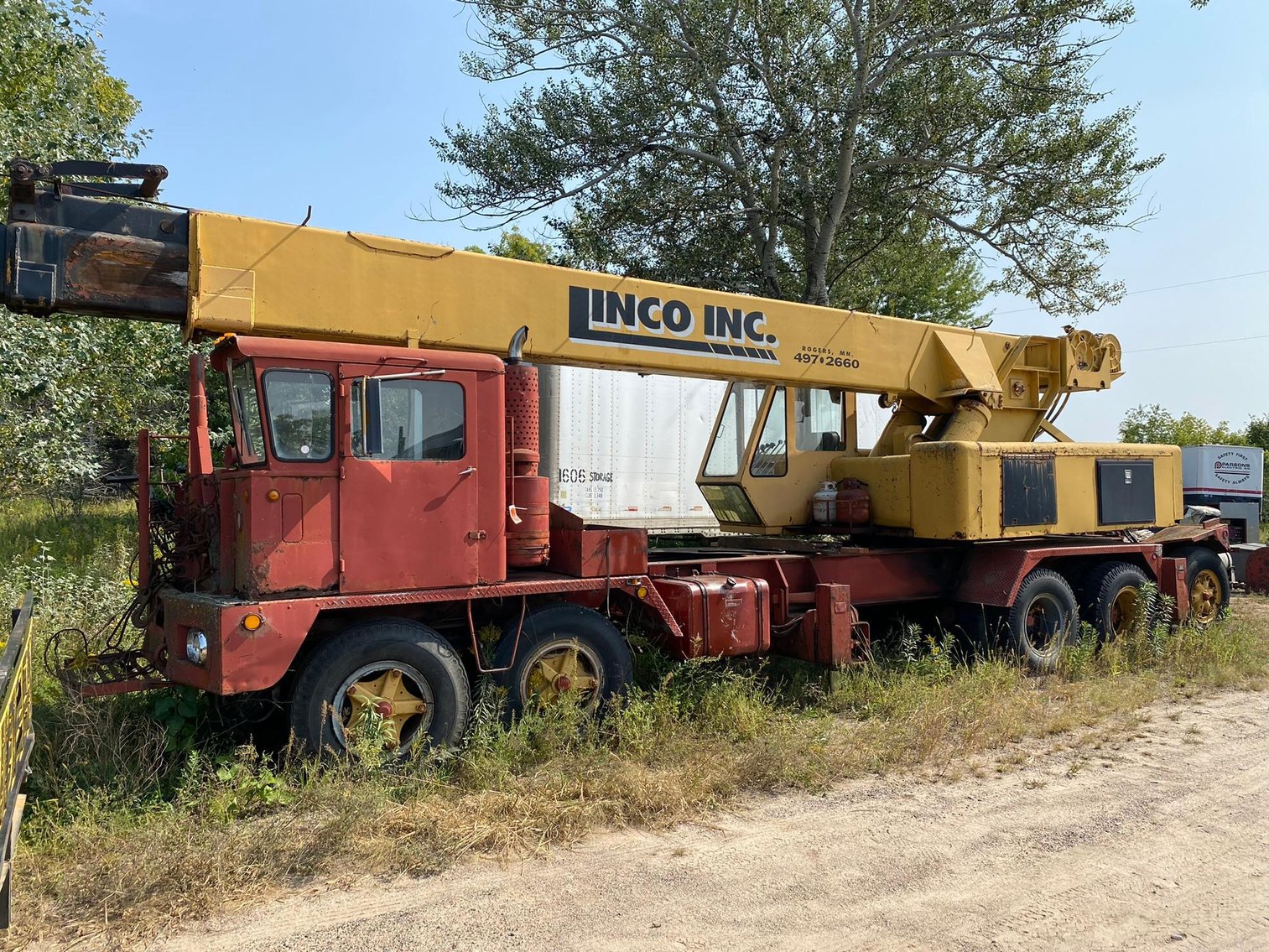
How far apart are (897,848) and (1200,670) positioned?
5747 millimetres

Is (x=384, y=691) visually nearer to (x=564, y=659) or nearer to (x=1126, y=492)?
(x=564, y=659)

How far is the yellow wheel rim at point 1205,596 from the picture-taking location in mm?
11472

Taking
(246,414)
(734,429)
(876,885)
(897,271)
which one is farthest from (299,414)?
(897,271)

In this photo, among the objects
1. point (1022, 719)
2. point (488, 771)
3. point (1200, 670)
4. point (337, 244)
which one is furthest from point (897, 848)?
point (1200, 670)

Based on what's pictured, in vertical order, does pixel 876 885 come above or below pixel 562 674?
below

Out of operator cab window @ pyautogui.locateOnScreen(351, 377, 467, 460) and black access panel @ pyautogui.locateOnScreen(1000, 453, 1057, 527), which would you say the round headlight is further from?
black access panel @ pyautogui.locateOnScreen(1000, 453, 1057, 527)

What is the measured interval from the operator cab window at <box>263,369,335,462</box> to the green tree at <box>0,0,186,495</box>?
498 centimetres

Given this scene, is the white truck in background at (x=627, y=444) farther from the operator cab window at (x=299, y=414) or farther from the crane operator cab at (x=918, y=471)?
the operator cab window at (x=299, y=414)

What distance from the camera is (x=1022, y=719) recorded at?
7418 millimetres

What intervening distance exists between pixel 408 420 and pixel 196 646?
1.81 m

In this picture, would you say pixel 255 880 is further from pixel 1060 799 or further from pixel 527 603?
pixel 1060 799

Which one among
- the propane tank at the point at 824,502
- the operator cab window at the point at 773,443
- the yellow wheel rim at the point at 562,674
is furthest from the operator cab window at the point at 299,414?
the propane tank at the point at 824,502

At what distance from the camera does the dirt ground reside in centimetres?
413

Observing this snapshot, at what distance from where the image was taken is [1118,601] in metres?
10.5
